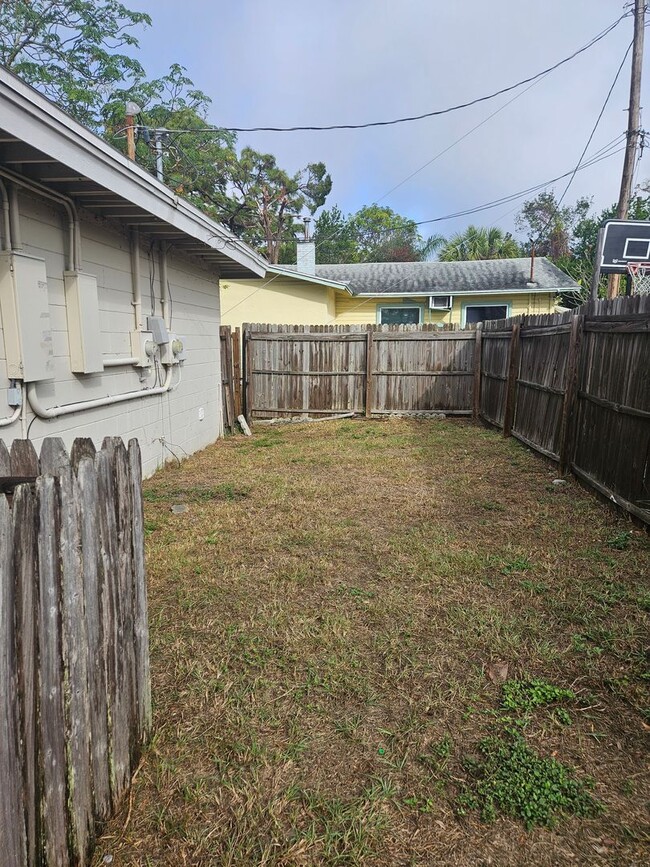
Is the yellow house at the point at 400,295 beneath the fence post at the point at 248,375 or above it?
above

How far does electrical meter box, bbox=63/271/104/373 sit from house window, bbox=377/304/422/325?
12612 mm

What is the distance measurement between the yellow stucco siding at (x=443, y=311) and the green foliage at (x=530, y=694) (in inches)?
539

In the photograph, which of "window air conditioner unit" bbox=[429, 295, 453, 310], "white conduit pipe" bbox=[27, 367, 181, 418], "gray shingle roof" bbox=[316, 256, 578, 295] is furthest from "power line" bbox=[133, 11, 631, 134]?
"white conduit pipe" bbox=[27, 367, 181, 418]

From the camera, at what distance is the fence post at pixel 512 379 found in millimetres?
8172

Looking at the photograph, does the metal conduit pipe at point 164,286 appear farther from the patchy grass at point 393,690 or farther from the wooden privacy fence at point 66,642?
the wooden privacy fence at point 66,642

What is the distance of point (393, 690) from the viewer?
7.96 feet

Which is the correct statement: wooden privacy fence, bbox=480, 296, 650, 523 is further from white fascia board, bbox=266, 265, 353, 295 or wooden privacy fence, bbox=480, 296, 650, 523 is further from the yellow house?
the yellow house

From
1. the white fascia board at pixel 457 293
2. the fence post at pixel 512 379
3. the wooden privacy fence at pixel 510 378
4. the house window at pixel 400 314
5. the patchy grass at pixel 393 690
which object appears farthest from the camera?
the house window at pixel 400 314

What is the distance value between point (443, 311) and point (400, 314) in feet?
4.28

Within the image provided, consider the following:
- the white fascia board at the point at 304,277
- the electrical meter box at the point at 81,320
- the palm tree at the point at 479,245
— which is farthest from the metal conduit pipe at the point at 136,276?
the palm tree at the point at 479,245

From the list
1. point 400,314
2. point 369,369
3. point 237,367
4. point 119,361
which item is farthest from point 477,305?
point 119,361

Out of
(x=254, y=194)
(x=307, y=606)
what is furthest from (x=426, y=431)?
(x=254, y=194)

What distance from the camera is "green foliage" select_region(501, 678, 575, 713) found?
2309mm

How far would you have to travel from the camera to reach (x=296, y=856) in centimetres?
163
